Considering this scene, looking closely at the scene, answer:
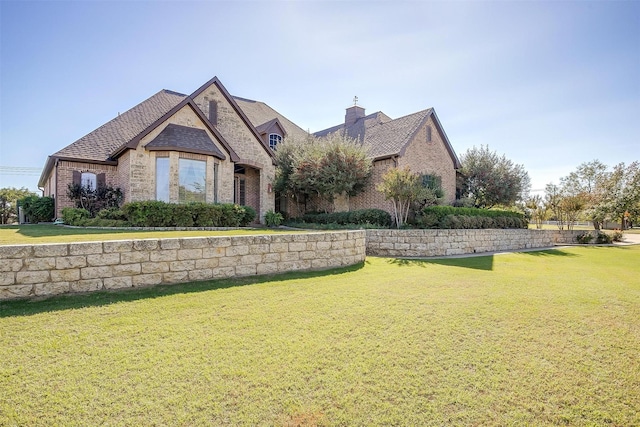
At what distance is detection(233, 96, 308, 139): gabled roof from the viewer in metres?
22.0

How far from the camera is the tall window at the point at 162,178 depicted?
13.3m

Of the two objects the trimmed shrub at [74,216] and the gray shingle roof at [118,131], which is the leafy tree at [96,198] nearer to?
the gray shingle roof at [118,131]

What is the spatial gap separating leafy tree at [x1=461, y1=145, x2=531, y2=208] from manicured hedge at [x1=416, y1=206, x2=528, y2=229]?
148 inches

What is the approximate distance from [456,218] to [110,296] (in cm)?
1348

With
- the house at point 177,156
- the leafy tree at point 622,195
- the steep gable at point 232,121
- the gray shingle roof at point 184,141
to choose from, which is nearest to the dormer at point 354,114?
the house at point 177,156

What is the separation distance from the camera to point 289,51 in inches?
391

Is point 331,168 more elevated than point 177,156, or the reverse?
point 177,156

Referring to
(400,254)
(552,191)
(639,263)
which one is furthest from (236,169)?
(552,191)

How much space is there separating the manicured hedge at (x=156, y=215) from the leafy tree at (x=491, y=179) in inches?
661

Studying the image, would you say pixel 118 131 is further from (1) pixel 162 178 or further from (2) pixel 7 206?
(2) pixel 7 206

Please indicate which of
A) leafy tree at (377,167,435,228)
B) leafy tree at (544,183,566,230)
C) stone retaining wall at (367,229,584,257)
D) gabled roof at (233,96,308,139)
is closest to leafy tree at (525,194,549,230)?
leafy tree at (544,183,566,230)

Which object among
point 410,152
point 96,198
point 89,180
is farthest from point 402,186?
point 89,180

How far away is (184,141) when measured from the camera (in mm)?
13539

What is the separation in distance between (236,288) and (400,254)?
7635mm
